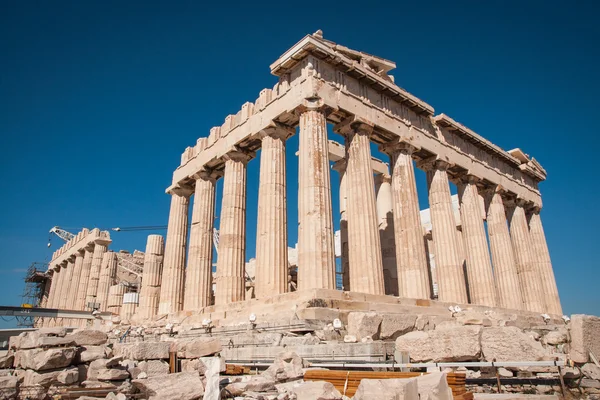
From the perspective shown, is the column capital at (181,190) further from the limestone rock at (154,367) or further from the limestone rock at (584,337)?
the limestone rock at (584,337)

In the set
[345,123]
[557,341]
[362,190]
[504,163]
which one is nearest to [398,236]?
[362,190]

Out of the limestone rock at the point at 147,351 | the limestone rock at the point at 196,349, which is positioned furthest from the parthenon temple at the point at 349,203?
the limestone rock at the point at 147,351

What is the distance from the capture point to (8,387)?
293 inches

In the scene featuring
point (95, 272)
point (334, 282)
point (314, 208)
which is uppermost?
point (95, 272)

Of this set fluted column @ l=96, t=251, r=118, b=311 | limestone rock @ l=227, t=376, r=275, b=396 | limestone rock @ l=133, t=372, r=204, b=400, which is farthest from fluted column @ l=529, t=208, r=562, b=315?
fluted column @ l=96, t=251, r=118, b=311

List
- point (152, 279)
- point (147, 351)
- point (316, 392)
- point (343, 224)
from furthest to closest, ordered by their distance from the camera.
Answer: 1. point (152, 279)
2. point (343, 224)
3. point (147, 351)
4. point (316, 392)

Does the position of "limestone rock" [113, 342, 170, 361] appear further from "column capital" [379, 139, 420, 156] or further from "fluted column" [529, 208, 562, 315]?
"fluted column" [529, 208, 562, 315]

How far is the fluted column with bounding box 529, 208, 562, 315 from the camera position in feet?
98.9

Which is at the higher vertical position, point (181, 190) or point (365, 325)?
point (181, 190)

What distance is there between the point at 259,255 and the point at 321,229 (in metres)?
3.64

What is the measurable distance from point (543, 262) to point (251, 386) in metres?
30.3

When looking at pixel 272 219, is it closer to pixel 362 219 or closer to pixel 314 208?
pixel 314 208

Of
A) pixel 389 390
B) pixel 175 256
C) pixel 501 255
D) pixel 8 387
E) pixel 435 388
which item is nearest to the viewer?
pixel 435 388

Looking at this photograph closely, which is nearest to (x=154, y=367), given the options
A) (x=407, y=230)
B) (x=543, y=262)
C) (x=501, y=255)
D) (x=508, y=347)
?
(x=508, y=347)
